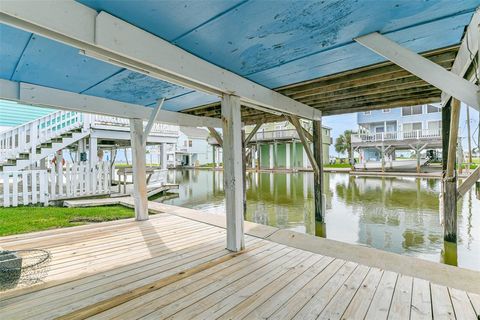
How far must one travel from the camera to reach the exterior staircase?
267 inches

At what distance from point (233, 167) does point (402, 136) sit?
17.2 meters

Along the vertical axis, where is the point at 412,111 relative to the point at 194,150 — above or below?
above

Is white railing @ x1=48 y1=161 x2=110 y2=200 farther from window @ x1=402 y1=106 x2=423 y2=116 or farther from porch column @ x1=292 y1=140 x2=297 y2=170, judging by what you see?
window @ x1=402 y1=106 x2=423 y2=116

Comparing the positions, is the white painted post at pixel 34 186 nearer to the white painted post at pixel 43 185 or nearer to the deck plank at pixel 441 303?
the white painted post at pixel 43 185

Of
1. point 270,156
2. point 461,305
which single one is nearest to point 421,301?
point 461,305

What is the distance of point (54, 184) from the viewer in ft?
23.5

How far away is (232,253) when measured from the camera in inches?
122

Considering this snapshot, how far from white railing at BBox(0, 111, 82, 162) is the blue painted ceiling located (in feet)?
16.5

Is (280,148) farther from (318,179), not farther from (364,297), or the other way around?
(364,297)

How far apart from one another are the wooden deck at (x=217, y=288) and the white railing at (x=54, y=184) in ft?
12.3

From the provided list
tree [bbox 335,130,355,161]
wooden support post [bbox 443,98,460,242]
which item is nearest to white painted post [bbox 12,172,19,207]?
wooden support post [bbox 443,98,460,242]

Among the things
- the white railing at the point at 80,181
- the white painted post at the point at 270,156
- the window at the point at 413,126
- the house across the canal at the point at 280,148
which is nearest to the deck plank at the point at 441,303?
the white railing at the point at 80,181

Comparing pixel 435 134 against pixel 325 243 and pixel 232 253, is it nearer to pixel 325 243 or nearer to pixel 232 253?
pixel 325 243

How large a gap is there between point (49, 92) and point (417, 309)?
510cm
